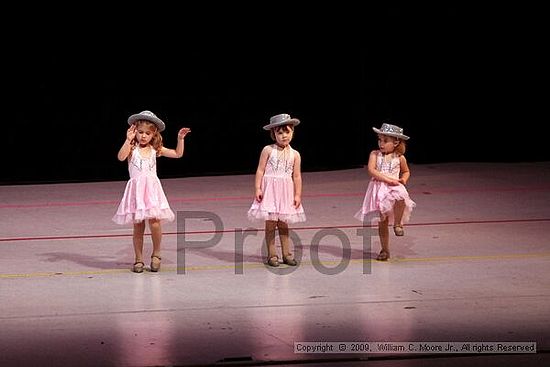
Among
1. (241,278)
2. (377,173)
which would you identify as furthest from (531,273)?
(241,278)

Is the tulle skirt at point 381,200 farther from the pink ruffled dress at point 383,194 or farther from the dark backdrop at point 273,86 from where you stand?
the dark backdrop at point 273,86

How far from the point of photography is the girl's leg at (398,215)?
28.6ft

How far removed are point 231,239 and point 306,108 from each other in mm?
4997

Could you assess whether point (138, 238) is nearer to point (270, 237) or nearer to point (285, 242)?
point (270, 237)

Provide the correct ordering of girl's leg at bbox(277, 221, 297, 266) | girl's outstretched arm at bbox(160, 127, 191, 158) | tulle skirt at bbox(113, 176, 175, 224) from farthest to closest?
girl's leg at bbox(277, 221, 297, 266)
girl's outstretched arm at bbox(160, 127, 191, 158)
tulle skirt at bbox(113, 176, 175, 224)

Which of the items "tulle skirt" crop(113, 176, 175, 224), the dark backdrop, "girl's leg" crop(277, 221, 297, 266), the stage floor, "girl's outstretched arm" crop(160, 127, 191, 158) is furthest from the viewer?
the dark backdrop

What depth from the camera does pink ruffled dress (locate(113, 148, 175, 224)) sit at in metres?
8.05

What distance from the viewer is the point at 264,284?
777cm

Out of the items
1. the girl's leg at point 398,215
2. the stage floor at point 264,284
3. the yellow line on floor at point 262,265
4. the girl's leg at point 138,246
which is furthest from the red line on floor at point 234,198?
the girl's leg at point 138,246

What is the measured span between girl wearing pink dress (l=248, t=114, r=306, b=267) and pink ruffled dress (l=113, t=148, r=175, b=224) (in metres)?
0.68

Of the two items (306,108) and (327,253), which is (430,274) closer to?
(327,253)

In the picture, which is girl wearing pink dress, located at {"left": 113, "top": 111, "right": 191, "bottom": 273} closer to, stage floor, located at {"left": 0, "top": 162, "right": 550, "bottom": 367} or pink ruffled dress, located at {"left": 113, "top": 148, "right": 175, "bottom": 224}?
pink ruffled dress, located at {"left": 113, "top": 148, "right": 175, "bottom": 224}

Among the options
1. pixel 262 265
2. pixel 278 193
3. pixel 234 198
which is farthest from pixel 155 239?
pixel 234 198

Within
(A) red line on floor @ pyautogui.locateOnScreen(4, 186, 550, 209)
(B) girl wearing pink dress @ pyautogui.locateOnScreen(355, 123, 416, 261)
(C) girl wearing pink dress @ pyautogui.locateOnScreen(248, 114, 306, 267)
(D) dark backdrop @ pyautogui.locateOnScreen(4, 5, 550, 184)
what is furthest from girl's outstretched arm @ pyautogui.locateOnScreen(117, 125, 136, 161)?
(D) dark backdrop @ pyautogui.locateOnScreen(4, 5, 550, 184)
